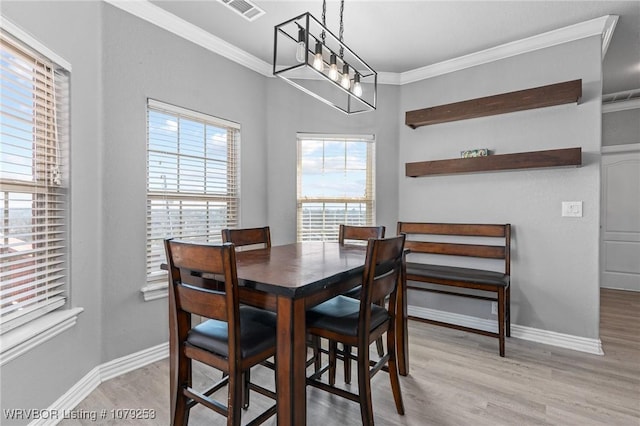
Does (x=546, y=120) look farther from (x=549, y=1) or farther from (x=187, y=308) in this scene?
(x=187, y=308)

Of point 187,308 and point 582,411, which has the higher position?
point 187,308

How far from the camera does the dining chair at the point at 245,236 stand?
7.44 feet

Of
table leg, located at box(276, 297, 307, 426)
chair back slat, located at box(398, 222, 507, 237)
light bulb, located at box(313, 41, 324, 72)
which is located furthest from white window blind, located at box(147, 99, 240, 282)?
chair back slat, located at box(398, 222, 507, 237)

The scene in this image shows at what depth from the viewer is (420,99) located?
11.5 ft

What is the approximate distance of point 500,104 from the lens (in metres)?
2.91

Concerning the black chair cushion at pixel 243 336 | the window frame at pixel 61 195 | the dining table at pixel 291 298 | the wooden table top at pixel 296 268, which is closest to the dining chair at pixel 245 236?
the wooden table top at pixel 296 268

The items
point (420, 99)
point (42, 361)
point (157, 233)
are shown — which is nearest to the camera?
point (42, 361)

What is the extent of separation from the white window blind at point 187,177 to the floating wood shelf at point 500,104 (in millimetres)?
1858

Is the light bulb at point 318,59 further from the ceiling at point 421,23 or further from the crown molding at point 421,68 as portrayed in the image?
the crown molding at point 421,68

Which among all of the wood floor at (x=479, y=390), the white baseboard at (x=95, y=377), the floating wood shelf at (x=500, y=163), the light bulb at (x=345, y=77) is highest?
the light bulb at (x=345, y=77)

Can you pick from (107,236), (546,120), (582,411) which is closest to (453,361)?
(582,411)

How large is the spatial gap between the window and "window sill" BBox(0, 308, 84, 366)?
2086 mm

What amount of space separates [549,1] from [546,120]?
93 cm

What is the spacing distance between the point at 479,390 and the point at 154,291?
2.38 metres
